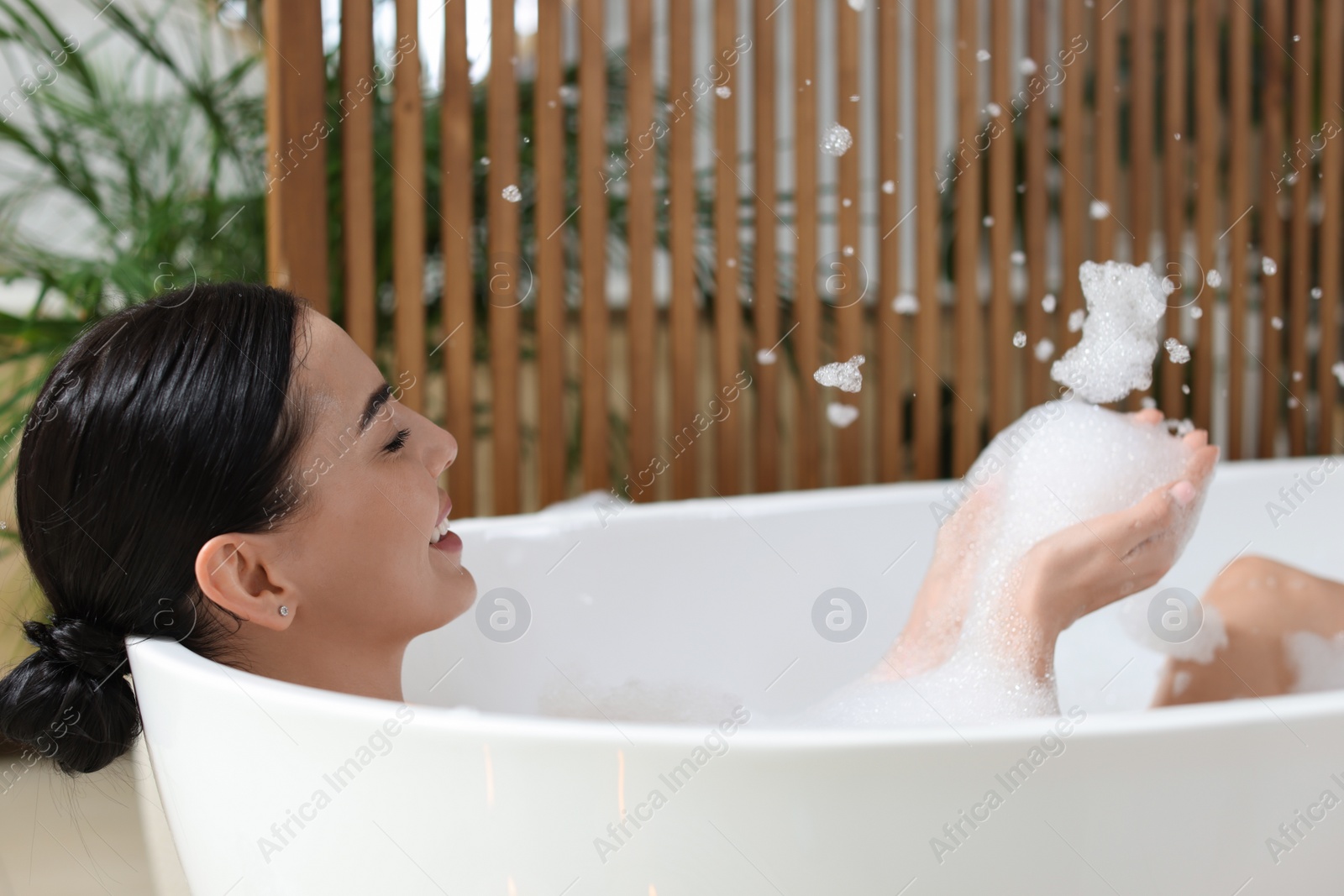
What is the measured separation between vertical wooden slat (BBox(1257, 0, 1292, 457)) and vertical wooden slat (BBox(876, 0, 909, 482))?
2.43 feet

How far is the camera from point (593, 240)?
175cm

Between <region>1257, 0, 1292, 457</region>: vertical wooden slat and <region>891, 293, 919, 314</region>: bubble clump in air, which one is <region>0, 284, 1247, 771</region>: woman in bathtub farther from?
<region>1257, 0, 1292, 457</region>: vertical wooden slat

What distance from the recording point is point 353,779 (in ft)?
2.37

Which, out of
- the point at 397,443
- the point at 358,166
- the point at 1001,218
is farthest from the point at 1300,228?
the point at 397,443

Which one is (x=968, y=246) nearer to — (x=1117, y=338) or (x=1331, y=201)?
(x=1117, y=338)

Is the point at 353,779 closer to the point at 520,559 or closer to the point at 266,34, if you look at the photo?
the point at 520,559

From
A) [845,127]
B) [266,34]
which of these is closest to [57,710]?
[266,34]

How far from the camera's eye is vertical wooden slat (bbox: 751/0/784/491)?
1.78m

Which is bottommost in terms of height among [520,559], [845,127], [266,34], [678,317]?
[520,559]

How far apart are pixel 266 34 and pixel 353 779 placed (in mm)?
1255

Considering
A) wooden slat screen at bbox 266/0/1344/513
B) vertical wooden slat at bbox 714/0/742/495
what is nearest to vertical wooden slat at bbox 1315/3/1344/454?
wooden slat screen at bbox 266/0/1344/513

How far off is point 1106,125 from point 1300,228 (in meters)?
0.46

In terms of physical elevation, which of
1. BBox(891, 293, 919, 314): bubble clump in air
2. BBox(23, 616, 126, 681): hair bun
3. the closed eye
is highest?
BBox(891, 293, 919, 314): bubble clump in air

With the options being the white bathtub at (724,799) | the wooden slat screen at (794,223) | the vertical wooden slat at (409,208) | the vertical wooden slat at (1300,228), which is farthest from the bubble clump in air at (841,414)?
the white bathtub at (724,799)
